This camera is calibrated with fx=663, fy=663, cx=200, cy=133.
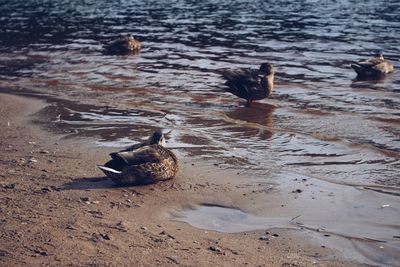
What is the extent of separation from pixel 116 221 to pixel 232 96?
7.73 m

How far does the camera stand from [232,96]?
44.8 ft

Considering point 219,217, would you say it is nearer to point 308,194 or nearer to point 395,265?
point 308,194

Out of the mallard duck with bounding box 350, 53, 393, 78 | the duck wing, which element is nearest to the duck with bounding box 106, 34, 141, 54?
the mallard duck with bounding box 350, 53, 393, 78

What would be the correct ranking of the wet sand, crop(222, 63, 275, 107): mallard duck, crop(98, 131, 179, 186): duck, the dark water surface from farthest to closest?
crop(222, 63, 275, 107): mallard duck → the dark water surface → crop(98, 131, 179, 186): duck → the wet sand

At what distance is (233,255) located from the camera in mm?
5617

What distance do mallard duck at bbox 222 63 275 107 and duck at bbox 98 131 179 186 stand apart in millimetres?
5064

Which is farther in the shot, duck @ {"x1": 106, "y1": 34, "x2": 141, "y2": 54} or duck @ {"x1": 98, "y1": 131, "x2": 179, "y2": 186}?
duck @ {"x1": 106, "y1": 34, "x2": 141, "y2": 54}

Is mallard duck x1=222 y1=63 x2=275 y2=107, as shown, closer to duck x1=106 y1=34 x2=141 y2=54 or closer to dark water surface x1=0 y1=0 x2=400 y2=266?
dark water surface x1=0 y1=0 x2=400 y2=266

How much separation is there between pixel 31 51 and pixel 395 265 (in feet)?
56.6

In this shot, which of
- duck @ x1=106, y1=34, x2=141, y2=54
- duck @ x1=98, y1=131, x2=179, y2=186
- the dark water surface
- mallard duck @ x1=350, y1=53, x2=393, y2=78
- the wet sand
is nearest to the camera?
the wet sand

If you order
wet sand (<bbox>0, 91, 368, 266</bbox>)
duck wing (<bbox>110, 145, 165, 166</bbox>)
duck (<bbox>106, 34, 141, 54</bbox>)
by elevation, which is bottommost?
duck (<bbox>106, 34, 141, 54</bbox>)

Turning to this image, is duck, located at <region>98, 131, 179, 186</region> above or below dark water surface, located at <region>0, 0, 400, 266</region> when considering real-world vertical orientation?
above

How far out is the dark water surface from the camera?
361 inches

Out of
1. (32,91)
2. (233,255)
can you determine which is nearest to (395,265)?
(233,255)
